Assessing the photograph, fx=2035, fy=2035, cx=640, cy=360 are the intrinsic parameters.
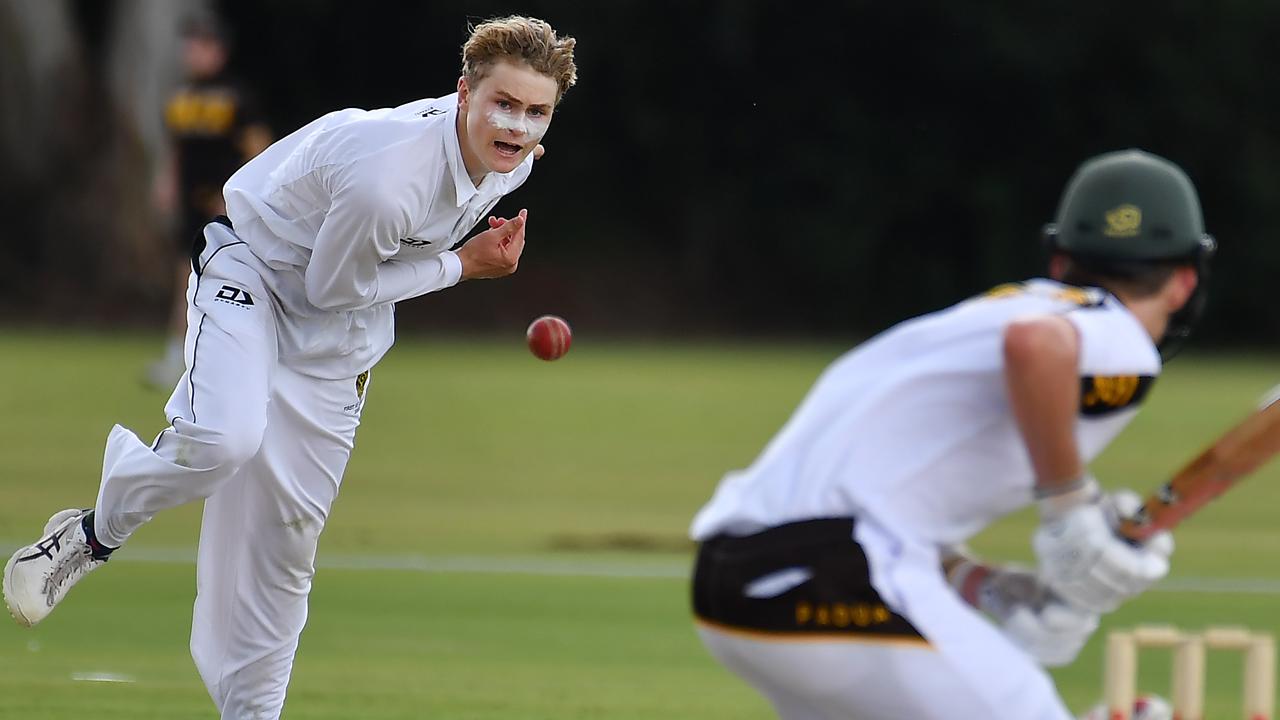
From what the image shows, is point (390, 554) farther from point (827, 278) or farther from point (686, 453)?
point (827, 278)

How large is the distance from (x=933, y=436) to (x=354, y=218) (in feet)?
6.36

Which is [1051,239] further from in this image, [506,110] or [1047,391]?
[506,110]

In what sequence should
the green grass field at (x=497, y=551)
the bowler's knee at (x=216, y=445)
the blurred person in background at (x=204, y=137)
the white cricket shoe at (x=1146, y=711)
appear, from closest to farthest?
the white cricket shoe at (x=1146, y=711), the bowler's knee at (x=216, y=445), the green grass field at (x=497, y=551), the blurred person in background at (x=204, y=137)

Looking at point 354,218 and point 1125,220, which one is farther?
point 354,218

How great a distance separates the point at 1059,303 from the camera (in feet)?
12.3

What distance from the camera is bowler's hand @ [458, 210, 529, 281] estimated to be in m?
5.64

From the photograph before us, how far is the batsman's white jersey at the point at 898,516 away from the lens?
3613 mm

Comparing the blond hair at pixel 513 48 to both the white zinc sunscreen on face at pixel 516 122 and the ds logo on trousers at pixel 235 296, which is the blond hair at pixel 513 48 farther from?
the ds logo on trousers at pixel 235 296

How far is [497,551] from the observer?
33.9ft

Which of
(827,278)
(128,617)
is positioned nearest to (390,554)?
(128,617)

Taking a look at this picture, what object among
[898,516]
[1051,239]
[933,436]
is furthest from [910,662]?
[1051,239]

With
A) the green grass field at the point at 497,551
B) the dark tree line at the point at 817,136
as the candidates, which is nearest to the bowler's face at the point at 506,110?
the green grass field at the point at 497,551

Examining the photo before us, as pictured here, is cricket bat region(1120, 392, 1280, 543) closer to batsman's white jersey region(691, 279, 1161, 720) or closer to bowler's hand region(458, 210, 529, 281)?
batsman's white jersey region(691, 279, 1161, 720)

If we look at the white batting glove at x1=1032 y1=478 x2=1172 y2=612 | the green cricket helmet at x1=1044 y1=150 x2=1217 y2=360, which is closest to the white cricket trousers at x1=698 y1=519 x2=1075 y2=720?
the white batting glove at x1=1032 y1=478 x2=1172 y2=612
